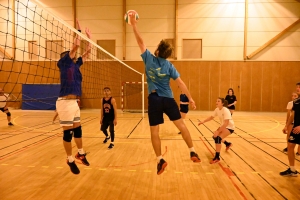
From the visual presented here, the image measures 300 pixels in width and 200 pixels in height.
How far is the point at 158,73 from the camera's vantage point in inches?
138

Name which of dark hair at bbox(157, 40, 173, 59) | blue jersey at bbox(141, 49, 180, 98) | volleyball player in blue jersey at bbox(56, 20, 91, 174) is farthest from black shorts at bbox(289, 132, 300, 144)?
volleyball player in blue jersey at bbox(56, 20, 91, 174)

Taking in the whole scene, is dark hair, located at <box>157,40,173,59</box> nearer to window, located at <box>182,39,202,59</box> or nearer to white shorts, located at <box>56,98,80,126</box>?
white shorts, located at <box>56,98,80,126</box>

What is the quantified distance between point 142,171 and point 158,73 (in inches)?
86.5

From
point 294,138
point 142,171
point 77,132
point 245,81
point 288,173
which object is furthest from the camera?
point 245,81

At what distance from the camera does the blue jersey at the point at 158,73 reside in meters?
3.53

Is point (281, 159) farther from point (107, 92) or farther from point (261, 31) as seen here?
point (261, 31)

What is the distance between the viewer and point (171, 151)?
6305 mm

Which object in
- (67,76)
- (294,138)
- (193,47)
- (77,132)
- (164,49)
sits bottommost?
(294,138)

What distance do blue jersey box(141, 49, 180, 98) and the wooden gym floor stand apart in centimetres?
159

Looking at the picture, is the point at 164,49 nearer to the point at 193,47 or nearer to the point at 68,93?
the point at 68,93

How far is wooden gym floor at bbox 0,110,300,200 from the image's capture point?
380 cm

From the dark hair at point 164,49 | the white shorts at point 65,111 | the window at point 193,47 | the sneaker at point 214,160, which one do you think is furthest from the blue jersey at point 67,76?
the window at point 193,47

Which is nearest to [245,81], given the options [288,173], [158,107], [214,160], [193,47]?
[193,47]

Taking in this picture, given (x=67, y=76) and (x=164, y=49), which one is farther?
(x=67, y=76)
